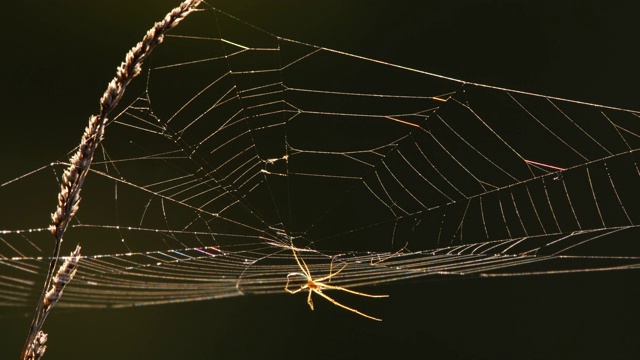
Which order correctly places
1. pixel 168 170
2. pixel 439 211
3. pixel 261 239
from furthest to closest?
pixel 439 211, pixel 168 170, pixel 261 239

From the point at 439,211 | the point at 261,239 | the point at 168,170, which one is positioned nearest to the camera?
the point at 261,239

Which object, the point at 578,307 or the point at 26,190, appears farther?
the point at 578,307

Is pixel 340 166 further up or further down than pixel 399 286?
further up

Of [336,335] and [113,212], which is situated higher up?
[113,212]

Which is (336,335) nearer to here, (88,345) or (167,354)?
(167,354)

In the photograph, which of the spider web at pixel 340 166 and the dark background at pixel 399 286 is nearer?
the spider web at pixel 340 166

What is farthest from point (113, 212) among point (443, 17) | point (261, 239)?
point (443, 17)

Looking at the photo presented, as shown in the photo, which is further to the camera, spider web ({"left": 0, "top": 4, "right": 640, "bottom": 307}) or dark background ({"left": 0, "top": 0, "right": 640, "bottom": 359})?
dark background ({"left": 0, "top": 0, "right": 640, "bottom": 359})

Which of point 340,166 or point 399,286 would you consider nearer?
point 340,166
